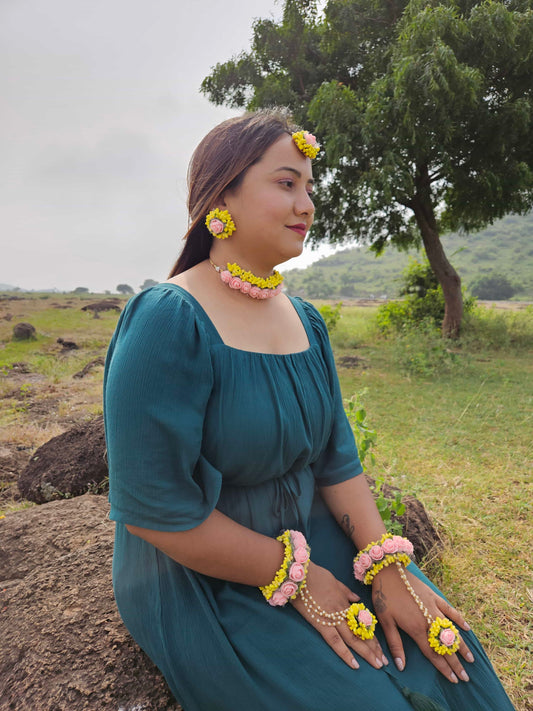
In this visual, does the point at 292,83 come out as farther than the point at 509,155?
Yes

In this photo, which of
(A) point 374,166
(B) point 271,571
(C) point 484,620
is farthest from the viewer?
(A) point 374,166

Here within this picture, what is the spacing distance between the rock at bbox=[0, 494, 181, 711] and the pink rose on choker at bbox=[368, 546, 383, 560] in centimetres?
68

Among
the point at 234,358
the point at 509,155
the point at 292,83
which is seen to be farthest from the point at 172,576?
the point at 292,83

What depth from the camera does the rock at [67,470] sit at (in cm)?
311

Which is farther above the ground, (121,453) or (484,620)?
(121,453)

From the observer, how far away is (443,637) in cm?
124

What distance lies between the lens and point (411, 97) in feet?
22.3

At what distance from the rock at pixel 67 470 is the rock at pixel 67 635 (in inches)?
40.2

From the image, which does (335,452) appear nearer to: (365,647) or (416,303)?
(365,647)

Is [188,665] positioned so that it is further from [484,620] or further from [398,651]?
[484,620]

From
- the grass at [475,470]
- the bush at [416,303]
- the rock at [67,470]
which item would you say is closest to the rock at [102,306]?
the bush at [416,303]

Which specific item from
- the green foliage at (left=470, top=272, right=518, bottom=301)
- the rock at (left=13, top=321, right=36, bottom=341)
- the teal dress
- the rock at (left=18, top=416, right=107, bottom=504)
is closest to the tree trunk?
the rock at (left=18, top=416, right=107, bottom=504)

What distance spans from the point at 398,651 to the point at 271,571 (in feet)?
1.31

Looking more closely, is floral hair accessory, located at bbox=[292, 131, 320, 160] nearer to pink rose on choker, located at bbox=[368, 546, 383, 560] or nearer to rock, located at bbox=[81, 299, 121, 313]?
pink rose on choker, located at bbox=[368, 546, 383, 560]
